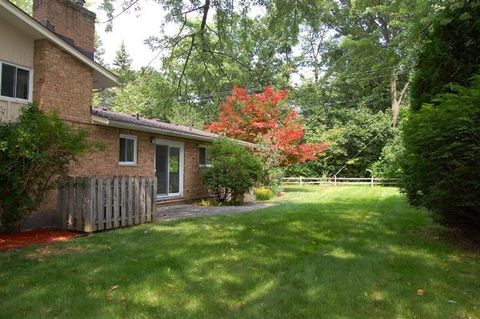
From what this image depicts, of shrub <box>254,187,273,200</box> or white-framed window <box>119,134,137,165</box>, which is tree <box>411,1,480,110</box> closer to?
white-framed window <box>119,134,137,165</box>

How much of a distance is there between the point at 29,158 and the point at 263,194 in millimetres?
11493

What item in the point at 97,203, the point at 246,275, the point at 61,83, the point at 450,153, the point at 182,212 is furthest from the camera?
the point at 182,212

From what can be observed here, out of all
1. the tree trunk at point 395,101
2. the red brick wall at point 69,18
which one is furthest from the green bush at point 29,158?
the tree trunk at point 395,101

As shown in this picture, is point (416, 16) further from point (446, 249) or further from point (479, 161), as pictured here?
point (446, 249)

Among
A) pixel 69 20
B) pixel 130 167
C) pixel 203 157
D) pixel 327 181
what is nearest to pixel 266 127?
pixel 203 157

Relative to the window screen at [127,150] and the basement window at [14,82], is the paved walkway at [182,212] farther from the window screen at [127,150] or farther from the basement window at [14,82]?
the basement window at [14,82]

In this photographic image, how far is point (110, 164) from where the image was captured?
477 inches

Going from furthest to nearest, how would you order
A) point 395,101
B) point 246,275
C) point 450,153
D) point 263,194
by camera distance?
point 395,101, point 263,194, point 450,153, point 246,275

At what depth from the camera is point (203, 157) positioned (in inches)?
695

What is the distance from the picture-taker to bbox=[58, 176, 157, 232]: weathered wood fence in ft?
29.3

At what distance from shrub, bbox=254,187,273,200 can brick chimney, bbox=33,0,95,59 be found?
8.92m

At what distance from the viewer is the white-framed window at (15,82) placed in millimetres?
9508

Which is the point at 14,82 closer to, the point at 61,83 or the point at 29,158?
the point at 61,83

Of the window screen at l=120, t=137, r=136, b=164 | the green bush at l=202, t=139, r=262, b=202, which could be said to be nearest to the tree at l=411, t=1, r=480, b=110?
the green bush at l=202, t=139, r=262, b=202
